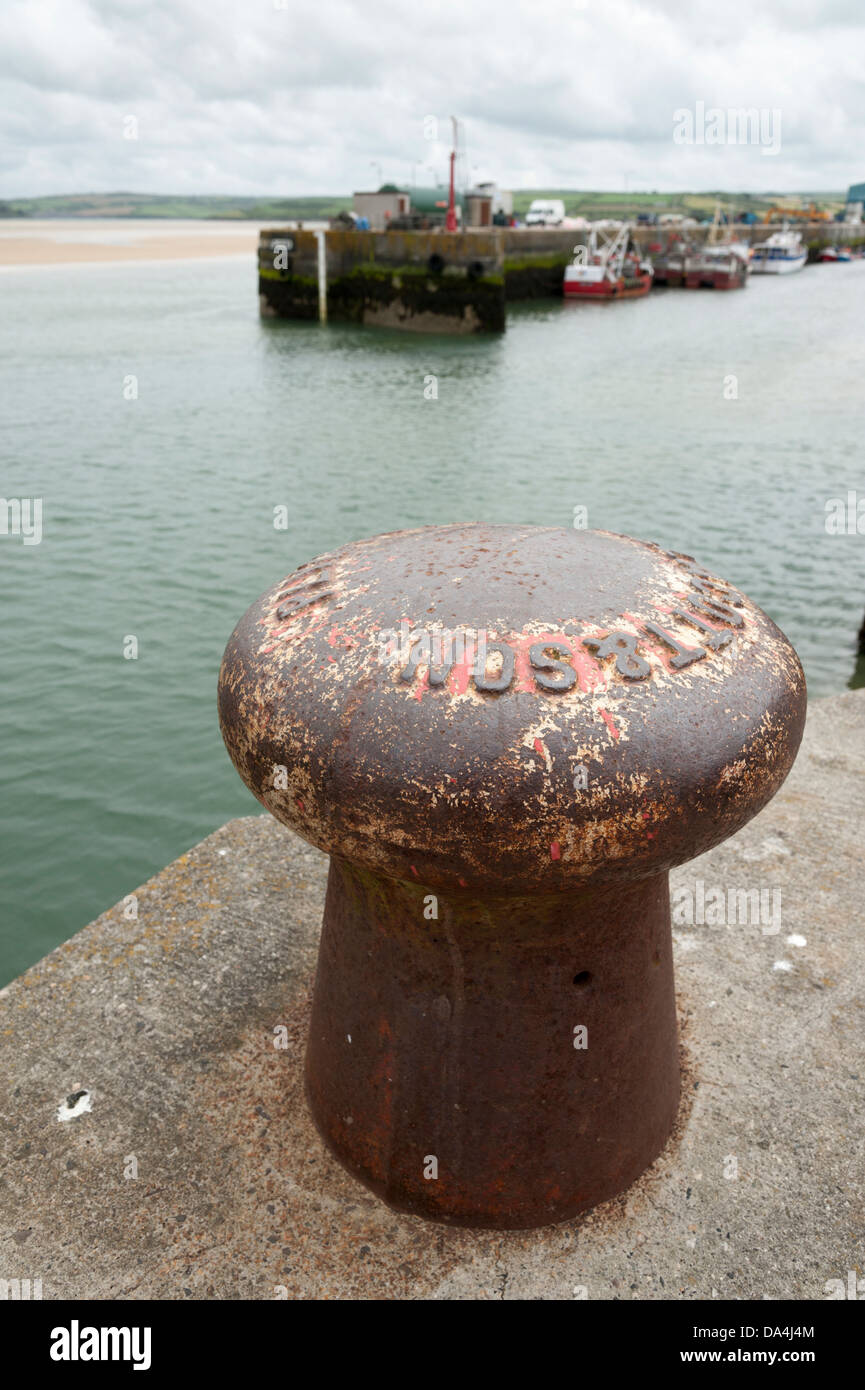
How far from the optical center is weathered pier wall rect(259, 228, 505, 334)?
28.2 metres

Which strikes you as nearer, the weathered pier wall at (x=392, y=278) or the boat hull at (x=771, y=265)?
the weathered pier wall at (x=392, y=278)

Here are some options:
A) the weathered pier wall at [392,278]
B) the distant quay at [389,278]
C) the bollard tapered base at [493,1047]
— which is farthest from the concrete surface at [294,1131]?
the weathered pier wall at [392,278]

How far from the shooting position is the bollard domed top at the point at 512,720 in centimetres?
174

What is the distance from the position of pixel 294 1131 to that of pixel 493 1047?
617 mm

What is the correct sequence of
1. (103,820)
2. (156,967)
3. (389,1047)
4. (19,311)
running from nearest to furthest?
(389,1047) → (156,967) → (103,820) → (19,311)

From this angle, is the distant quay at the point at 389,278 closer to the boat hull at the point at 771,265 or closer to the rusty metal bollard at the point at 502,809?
the rusty metal bollard at the point at 502,809

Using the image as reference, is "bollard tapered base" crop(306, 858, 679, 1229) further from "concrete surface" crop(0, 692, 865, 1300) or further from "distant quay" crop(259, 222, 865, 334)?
"distant quay" crop(259, 222, 865, 334)

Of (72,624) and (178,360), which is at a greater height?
(178,360)

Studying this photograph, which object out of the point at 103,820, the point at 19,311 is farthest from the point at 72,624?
the point at 19,311

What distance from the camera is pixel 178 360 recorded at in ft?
71.8

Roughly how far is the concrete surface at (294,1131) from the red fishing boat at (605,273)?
3923 centimetres

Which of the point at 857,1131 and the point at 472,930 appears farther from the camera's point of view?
the point at 857,1131
